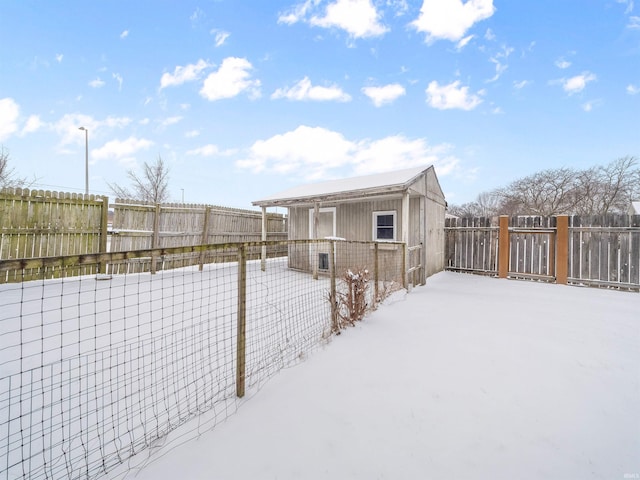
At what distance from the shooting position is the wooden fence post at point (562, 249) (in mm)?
6734

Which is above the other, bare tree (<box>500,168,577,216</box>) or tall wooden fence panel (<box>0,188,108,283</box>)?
bare tree (<box>500,168,577,216</box>)

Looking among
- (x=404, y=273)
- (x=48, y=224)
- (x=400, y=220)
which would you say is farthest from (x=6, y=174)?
(x=404, y=273)

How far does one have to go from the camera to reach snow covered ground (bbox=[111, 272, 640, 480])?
58.2 inches

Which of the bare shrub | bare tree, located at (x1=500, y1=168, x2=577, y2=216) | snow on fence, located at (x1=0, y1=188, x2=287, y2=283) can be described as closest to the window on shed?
the bare shrub

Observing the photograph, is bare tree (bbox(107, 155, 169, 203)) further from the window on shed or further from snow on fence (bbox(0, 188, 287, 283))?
the window on shed

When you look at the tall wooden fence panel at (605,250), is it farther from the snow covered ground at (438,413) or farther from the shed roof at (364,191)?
the shed roof at (364,191)

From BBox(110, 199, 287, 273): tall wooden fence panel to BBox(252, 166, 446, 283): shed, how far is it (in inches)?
77.4

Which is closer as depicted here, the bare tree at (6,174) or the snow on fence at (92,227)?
the snow on fence at (92,227)

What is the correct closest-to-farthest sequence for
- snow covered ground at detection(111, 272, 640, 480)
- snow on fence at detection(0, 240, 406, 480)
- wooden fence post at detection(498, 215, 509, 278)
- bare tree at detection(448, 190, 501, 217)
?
1. snow covered ground at detection(111, 272, 640, 480)
2. snow on fence at detection(0, 240, 406, 480)
3. wooden fence post at detection(498, 215, 509, 278)
4. bare tree at detection(448, 190, 501, 217)

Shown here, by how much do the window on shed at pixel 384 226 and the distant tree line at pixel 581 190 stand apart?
13265 mm

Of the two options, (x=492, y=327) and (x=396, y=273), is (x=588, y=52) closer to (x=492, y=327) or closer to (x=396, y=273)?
(x=396, y=273)

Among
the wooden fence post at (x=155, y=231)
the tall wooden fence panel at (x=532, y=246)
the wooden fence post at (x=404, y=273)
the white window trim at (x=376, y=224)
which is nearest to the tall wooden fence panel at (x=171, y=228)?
the wooden fence post at (x=155, y=231)

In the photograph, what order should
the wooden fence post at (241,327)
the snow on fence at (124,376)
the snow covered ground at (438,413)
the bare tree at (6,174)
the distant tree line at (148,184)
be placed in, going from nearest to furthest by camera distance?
1. the snow covered ground at (438,413)
2. the snow on fence at (124,376)
3. the wooden fence post at (241,327)
4. the bare tree at (6,174)
5. the distant tree line at (148,184)

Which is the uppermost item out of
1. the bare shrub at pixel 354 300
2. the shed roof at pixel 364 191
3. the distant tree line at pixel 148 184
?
the distant tree line at pixel 148 184
